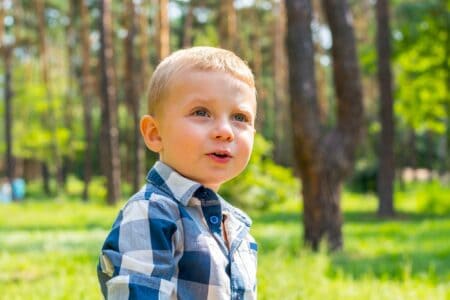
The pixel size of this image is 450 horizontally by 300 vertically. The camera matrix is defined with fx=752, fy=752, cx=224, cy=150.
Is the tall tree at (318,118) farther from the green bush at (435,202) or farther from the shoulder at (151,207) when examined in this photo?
the green bush at (435,202)

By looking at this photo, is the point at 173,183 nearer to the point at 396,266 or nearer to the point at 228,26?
the point at 396,266

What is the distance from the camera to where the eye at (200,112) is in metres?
2.25

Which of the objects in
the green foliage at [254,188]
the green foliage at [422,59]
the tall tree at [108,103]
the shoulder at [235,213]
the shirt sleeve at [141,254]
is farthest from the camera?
the tall tree at [108,103]

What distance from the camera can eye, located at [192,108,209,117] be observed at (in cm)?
225

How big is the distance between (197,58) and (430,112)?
2338cm

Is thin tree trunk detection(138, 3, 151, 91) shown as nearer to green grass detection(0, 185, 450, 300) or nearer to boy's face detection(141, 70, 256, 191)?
green grass detection(0, 185, 450, 300)

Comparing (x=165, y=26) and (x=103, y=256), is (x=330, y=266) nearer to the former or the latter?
(x=103, y=256)

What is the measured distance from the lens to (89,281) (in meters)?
6.66

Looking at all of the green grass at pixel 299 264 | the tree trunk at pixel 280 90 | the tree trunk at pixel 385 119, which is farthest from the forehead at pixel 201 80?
the tree trunk at pixel 280 90

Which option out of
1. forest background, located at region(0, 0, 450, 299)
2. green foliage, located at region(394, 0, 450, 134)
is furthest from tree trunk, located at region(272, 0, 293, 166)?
green foliage, located at region(394, 0, 450, 134)

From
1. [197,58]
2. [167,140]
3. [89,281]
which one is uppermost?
[197,58]

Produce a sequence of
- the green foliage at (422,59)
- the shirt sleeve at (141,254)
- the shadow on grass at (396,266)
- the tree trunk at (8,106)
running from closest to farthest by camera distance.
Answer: the shirt sleeve at (141,254)
the shadow on grass at (396,266)
the green foliage at (422,59)
the tree trunk at (8,106)

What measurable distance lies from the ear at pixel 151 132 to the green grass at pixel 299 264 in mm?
3312

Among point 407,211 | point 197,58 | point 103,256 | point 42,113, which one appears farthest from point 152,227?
point 42,113
